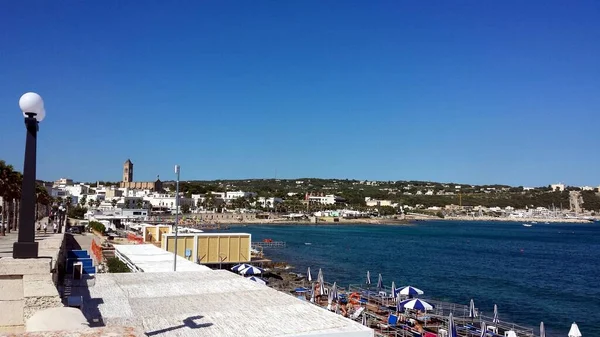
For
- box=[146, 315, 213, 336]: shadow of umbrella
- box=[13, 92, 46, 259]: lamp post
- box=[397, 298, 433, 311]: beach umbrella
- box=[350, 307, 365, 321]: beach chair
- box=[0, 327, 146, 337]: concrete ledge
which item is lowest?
box=[350, 307, 365, 321]: beach chair

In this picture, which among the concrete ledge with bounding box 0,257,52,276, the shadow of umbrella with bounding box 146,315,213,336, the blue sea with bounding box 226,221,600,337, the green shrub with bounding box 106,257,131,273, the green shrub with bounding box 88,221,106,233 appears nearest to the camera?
the concrete ledge with bounding box 0,257,52,276

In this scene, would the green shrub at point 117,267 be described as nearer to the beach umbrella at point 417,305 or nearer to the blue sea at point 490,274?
the beach umbrella at point 417,305

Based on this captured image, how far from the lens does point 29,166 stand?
28.0ft

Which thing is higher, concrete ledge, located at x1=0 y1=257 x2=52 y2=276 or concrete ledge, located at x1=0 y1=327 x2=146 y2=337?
concrete ledge, located at x1=0 y1=327 x2=146 y2=337

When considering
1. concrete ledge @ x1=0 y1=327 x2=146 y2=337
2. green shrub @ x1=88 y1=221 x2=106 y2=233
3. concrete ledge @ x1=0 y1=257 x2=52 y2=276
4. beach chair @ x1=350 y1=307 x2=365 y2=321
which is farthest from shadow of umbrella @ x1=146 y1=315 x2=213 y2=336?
green shrub @ x1=88 y1=221 x2=106 y2=233

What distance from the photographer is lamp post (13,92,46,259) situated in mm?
8484

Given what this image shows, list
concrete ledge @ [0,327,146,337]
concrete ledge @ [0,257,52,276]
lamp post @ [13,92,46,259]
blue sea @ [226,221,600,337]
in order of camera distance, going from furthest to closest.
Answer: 1. blue sea @ [226,221,600,337]
2. lamp post @ [13,92,46,259]
3. concrete ledge @ [0,257,52,276]
4. concrete ledge @ [0,327,146,337]

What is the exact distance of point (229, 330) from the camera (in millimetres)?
12078

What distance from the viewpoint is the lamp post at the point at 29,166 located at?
8.48 metres

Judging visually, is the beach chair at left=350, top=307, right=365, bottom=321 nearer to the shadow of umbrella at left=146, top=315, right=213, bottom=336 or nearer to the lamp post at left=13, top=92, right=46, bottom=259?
the shadow of umbrella at left=146, top=315, right=213, bottom=336

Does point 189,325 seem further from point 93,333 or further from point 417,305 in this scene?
point 417,305

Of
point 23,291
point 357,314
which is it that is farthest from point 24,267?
point 357,314

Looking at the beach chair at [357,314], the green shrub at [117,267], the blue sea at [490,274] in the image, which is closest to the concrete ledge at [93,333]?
the beach chair at [357,314]

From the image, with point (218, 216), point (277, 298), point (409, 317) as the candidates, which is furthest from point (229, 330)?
point (218, 216)
